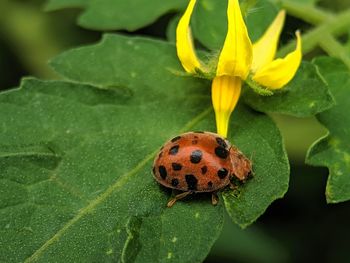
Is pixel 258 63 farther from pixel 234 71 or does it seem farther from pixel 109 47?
pixel 109 47

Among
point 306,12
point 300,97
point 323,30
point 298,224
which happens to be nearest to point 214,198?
point 300,97

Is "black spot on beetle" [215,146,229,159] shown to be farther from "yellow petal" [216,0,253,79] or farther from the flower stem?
the flower stem

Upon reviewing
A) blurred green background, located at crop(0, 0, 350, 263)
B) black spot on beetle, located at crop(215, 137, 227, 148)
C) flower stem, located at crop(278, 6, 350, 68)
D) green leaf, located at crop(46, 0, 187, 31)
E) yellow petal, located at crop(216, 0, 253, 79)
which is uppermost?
yellow petal, located at crop(216, 0, 253, 79)

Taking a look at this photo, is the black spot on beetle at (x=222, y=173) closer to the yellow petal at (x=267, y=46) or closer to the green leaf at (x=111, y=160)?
the green leaf at (x=111, y=160)

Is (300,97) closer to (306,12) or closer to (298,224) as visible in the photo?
(306,12)

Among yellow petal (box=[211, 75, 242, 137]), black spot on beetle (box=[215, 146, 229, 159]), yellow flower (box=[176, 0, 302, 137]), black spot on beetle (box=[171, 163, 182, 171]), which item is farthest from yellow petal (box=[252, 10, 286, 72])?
black spot on beetle (box=[171, 163, 182, 171])

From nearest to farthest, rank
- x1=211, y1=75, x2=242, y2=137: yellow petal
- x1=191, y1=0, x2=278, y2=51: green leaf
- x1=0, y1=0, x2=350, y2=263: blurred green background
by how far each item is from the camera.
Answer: x1=211, y1=75, x2=242, y2=137: yellow petal < x1=191, y1=0, x2=278, y2=51: green leaf < x1=0, y1=0, x2=350, y2=263: blurred green background
